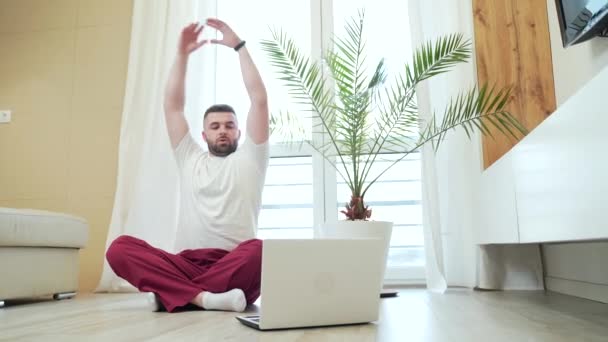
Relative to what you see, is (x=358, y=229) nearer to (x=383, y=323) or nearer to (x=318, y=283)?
(x=383, y=323)

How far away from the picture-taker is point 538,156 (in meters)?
1.63

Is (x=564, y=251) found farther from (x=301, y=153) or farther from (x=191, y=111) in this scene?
(x=191, y=111)

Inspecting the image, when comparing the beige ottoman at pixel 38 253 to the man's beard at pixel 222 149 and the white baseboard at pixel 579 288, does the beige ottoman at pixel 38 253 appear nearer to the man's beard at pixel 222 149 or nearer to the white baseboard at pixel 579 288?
the man's beard at pixel 222 149

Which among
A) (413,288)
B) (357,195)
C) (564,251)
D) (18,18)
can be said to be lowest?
(413,288)

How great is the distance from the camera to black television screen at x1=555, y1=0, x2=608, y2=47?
61.9 inches

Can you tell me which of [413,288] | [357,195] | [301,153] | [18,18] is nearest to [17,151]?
[18,18]

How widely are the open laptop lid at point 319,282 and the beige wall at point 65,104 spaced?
235cm

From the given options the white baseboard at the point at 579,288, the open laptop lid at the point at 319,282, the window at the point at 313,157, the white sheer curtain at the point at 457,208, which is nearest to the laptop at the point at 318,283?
the open laptop lid at the point at 319,282

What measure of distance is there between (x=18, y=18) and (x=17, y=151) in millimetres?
1002

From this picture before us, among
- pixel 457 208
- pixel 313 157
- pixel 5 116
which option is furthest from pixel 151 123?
pixel 457 208

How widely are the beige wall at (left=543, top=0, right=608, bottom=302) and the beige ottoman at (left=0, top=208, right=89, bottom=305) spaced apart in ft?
8.00

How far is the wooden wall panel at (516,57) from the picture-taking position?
261cm

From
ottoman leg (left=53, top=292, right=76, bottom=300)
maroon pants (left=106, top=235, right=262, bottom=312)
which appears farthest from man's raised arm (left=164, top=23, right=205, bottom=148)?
ottoman leg (left=53, top=292, right=76, bottom=300)

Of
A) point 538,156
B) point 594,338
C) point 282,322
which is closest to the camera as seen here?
point 594,338
